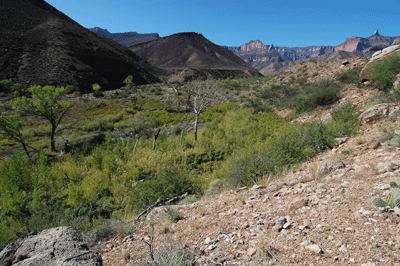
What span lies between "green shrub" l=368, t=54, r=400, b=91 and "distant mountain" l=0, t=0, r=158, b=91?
128 feet

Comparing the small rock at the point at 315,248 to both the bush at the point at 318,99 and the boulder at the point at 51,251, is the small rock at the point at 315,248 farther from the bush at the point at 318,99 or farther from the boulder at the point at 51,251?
the bush at the point at 318,99

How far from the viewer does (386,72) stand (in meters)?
8.55

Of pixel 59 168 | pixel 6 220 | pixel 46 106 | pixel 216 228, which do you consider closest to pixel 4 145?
pixel 46 106

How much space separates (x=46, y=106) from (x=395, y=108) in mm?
16274

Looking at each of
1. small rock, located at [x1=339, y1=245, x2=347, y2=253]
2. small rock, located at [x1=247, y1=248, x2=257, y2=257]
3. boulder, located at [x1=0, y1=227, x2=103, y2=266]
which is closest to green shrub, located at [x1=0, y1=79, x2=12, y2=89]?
boulder, located at [x1=0, y1=227, x2=103, y2=266]

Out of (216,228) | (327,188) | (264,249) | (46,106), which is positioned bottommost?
(216,228)

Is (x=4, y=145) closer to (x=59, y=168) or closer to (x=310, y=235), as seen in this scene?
(x=59, y=168)

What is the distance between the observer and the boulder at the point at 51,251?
81.1 inches

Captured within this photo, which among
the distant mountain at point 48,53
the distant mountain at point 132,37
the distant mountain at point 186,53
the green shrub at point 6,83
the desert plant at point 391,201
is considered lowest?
the desert plant at point 391,201

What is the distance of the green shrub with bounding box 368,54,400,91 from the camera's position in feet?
27.2

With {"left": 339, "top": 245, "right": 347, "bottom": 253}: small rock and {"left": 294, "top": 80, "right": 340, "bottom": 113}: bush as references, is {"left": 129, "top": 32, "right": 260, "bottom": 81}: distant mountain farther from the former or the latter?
{"left": 339, "top": 245, "right": 347, "bottom": 253}: small rock

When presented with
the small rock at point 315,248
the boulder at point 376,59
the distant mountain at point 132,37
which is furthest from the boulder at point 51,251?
the distant mountain at point 132,37

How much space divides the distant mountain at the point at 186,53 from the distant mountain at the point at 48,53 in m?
47.4

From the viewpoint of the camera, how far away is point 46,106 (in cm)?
1220
